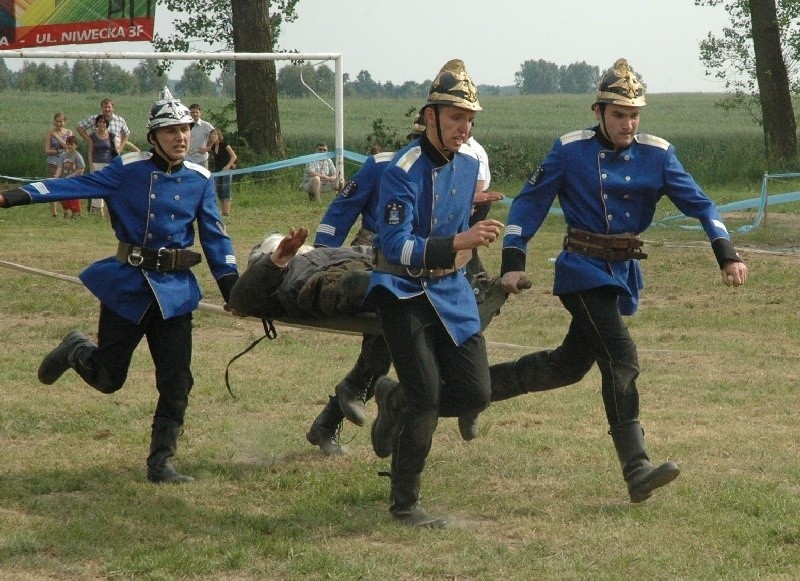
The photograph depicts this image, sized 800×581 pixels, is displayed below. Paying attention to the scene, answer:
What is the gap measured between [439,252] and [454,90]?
0.67 metres

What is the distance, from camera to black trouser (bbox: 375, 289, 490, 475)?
5.48 metres

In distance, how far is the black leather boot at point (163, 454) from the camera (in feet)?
20.5

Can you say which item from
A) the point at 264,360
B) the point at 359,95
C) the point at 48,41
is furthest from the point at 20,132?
the point at 359,95

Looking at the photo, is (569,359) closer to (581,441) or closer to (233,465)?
(581,441)

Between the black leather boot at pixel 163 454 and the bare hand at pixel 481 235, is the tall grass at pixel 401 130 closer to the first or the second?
the black leather boot at pixel 163 454

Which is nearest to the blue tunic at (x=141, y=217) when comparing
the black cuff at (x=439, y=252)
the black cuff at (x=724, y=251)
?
the black cuff at (x=439, y=252)

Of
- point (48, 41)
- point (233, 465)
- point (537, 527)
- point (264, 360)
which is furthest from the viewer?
point (48, 41)

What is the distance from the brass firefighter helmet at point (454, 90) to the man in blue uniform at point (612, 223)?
75cm

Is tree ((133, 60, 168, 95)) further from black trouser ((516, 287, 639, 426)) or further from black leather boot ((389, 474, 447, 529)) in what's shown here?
black leather boot ((389, 474, 447, 529))

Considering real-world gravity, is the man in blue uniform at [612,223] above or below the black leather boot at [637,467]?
above

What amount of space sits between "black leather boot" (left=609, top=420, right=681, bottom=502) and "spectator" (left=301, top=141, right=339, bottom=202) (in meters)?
16.2

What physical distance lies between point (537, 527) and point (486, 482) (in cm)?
76

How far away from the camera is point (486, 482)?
20.6 feet

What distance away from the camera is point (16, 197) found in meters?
5.93
